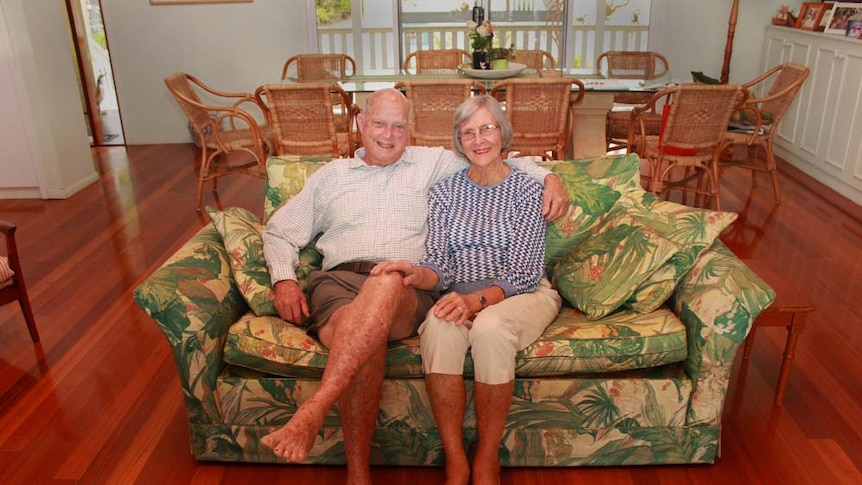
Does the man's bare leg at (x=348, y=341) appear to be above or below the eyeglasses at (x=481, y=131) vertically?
below

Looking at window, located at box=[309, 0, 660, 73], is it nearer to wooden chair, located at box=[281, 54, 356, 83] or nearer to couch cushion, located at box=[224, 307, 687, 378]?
wooden chair, located at box=[281, 54, 356, 83]

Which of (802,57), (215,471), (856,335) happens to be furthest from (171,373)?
(802,57)

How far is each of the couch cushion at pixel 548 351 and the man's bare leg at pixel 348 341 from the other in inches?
3.0

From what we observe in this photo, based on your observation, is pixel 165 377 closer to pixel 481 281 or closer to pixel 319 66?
pixel 481 281

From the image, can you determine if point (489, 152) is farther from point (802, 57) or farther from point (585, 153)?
point (802, 57)

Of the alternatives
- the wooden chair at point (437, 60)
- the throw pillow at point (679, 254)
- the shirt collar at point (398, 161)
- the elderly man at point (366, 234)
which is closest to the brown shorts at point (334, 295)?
the elderly man at point (366, 234)

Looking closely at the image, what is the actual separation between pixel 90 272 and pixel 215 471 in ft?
6.27

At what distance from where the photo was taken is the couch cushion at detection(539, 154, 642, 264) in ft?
7.86

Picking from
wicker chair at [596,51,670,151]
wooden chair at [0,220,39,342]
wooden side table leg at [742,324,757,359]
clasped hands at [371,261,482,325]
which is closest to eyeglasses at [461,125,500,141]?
clasped hands at [371,261,482,325]

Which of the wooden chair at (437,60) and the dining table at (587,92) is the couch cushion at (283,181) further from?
the wooden chair at (437,60)

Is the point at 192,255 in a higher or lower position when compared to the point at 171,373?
higher

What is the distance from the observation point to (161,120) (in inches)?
249

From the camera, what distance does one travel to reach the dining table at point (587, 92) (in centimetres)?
432

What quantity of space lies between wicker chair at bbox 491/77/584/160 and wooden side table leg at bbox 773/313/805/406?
2.04 metres
